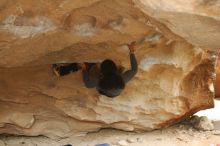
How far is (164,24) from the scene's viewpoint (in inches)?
141

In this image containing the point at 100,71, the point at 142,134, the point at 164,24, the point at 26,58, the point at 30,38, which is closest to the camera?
the point at 164,24

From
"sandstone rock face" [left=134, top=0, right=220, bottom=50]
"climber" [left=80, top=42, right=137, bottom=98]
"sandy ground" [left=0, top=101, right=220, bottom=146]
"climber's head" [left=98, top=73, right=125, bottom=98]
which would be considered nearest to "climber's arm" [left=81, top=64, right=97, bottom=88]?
"climber" [left=80, top=42, right=137, bottom=98]

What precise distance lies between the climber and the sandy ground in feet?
2.58

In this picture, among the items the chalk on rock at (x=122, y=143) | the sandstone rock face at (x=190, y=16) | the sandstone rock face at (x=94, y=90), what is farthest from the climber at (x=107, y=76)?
the sandstone rock face at (x=190, y=16)

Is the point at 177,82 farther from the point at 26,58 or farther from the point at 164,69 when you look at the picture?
the point at 26,58

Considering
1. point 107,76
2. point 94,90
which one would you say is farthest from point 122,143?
point 107,76

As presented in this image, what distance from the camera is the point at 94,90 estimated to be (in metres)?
5.20

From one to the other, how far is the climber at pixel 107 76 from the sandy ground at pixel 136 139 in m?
0.79

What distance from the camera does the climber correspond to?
4.64 m

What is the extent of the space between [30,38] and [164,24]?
1198 millimetres

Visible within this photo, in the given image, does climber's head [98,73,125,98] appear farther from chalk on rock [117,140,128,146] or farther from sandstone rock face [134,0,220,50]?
sandstone rock face [134,0,220,50]

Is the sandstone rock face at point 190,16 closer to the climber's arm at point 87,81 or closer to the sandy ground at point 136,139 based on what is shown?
the climber's arm at point 87,81

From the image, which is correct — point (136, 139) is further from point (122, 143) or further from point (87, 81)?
point (87, 81)

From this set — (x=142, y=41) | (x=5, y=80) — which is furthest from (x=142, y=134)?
(x=5, y=80)
